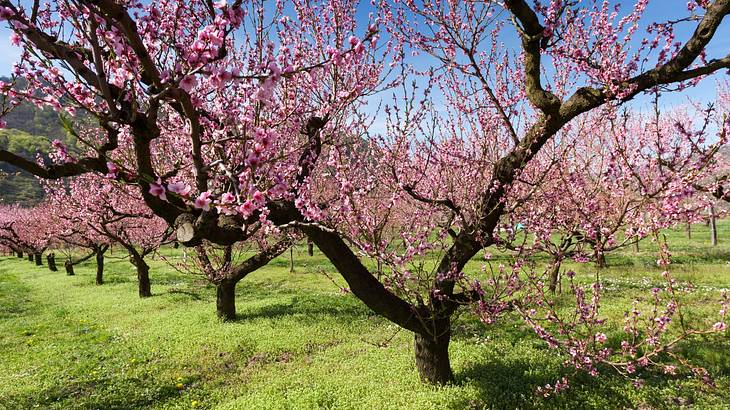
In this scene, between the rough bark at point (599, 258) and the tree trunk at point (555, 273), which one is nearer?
the rough bark at point (599, 258)

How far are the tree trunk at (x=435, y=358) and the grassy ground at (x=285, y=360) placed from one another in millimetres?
225

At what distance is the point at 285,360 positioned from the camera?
1034 centimetres

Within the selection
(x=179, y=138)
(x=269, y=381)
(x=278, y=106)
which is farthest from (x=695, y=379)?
(x=179, y=138)

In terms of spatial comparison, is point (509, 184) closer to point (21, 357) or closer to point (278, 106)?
point (278, 106)

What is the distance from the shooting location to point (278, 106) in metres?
8.33

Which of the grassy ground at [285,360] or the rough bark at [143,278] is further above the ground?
the rough bark at [143,278]

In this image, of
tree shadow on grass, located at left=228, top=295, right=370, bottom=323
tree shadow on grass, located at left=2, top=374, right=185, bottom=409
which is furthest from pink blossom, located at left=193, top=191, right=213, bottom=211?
tree shadow on grass, located at left=228, top=295, right=370, bottom=323

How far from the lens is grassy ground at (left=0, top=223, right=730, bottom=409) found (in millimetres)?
7594

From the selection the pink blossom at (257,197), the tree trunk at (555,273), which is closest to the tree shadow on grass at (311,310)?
the tree trunk at (555,273)

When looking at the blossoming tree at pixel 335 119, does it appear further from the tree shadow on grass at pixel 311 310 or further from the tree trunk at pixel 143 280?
the tree trunk at pixel 143 280

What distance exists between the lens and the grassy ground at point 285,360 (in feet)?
24.9

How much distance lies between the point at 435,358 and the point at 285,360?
170 inches

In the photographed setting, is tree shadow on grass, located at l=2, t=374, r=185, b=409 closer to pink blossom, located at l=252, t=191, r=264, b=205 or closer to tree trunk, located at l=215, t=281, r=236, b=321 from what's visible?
tree trunk, located at l=215, t=281, r=236, b=321

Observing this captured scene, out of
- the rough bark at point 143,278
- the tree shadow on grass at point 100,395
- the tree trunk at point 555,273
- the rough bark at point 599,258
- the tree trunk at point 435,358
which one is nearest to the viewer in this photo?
the rough bark at point 599,258
